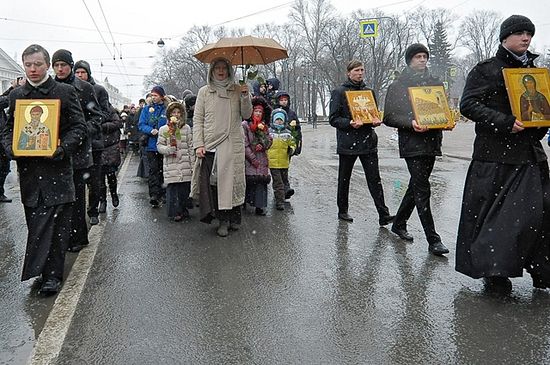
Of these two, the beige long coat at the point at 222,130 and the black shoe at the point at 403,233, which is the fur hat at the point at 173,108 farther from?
the black shoe at the point at 403,233

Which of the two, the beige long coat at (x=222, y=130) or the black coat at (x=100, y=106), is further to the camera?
the black coat at (x=100, y=106)

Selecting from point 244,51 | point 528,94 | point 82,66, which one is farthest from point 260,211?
point 528,94

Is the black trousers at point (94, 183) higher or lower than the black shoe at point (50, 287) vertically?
higher

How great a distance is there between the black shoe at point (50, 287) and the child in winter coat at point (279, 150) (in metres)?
3.97

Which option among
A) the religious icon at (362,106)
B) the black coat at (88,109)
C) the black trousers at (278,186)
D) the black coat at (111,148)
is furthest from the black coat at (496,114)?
the black coat at (111,148)

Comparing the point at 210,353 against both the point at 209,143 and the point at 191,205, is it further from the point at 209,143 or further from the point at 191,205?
the point at 191,205

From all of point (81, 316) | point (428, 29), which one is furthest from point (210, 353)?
point (428, 29)

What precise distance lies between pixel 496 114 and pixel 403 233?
2.14m

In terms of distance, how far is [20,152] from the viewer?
169 inches

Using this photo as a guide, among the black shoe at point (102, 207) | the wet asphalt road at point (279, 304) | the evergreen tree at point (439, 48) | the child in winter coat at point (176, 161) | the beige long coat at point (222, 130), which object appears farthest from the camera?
the evergreen tree at point (439, 48)

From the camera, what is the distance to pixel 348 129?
6.66 meters

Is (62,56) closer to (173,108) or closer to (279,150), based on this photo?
(173,108)

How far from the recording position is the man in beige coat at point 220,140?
248 inches

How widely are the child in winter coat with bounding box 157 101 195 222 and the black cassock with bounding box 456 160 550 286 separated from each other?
13.2 ft
